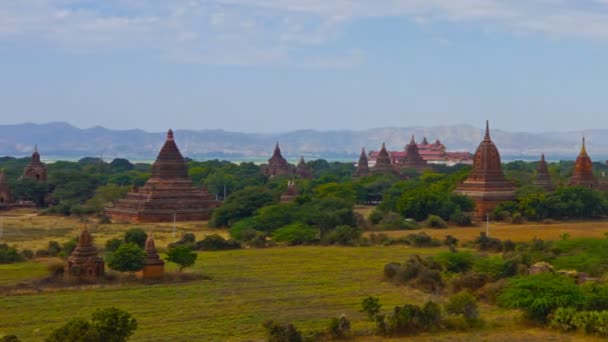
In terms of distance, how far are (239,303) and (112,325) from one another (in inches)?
348

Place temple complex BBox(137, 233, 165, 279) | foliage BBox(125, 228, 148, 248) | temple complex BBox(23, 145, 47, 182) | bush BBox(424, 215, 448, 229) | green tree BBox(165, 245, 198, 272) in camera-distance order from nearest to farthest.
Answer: temple complex BBox(137, 233, 165, 279)
green tree BBox(165, 245, 198, 272)
foliage BBox(125, 228, 148, 248)
bush BBox(424, 215, 448, 229)
temple complex BBox(23, 145, 47, 182)

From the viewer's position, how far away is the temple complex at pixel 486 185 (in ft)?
237

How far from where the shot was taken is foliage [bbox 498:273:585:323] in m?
30.4

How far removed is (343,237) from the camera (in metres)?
54.3

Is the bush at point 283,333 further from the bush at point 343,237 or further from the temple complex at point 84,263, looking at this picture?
the bush at point 343,237

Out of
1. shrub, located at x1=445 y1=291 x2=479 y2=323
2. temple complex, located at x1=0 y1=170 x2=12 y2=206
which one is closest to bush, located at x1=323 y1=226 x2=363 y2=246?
shrub, located at x1=445 y1=291 x2=479 y2=323

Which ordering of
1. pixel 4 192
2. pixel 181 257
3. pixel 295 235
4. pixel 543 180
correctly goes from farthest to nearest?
pixel 543 180
pixel 4 192
pixel 295 235
pixel 181 257

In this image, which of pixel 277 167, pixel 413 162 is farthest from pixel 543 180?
pixel 277 167

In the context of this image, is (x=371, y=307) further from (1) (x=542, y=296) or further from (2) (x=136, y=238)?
(2) (x=136, y=238)

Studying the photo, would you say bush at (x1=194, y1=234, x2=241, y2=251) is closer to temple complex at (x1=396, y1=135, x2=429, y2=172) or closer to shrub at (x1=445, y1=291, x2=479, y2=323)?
shrub at (x1=445, y1=291, x2=479, y2=323)

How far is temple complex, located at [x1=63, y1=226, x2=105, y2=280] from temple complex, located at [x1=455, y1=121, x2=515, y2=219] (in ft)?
131

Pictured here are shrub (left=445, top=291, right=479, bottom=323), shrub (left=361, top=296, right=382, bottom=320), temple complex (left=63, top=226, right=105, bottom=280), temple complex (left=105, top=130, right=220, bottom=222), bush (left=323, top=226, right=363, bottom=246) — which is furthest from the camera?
temple complex (left=105, top=130, right=220, bottom=222)

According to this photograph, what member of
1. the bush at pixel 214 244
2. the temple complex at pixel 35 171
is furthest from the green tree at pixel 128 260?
the temple complex at pixel 35 171

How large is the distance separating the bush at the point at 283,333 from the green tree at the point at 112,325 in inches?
155
